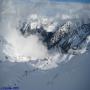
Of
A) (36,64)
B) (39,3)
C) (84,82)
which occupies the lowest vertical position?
(84,82)

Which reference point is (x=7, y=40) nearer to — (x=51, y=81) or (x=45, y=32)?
(x=45, y=32)

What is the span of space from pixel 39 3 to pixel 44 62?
0.46 meters

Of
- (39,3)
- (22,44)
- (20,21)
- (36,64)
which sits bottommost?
(36,64)

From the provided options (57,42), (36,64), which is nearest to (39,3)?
(57,42)

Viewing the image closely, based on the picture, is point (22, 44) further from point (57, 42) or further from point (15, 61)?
point (57, 42)

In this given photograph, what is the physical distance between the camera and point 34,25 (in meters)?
2.13

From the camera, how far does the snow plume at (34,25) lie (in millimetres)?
2100

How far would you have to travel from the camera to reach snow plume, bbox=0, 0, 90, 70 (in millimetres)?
2100

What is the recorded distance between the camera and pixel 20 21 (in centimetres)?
212

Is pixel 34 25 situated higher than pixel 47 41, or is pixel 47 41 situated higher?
pixel 34 25

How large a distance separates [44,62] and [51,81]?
16cm

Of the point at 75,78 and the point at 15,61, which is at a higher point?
the point at 15,61

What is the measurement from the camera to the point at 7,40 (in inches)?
82.6

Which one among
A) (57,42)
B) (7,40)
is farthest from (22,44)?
(57,42)
